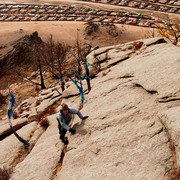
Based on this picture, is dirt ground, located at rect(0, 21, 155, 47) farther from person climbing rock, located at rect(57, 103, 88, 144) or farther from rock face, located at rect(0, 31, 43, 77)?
person climbing rock, located at rect(57, 103, 88, 144)

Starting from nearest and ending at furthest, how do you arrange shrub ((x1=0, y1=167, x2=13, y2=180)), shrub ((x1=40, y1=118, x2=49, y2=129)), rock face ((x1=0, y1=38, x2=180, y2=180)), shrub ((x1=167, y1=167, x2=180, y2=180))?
1. shrub ((x1=167, y1=167, x2=180, y2=180))
2. rock face ((x1=0, y1=38, x2=180, y2=180))
3. shrub ((x1=0, y1=167, x2=13, y2=180))
4. shrub ((x1=40, y1=118, x2=49, y2=129))

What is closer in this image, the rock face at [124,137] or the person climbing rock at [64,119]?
the rock face at [124,137]

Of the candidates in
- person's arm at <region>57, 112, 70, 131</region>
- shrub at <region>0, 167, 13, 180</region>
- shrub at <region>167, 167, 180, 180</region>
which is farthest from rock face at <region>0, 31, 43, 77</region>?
shrub at <region>167, 167, 180, 180</region>

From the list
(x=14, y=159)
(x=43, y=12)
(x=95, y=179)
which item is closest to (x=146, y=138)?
(x=95, y=179)

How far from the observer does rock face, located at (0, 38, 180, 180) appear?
5117mm

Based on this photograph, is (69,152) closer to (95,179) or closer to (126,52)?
(95,179)

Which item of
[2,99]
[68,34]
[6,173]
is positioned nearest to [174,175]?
[6,173]

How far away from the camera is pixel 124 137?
6113mm

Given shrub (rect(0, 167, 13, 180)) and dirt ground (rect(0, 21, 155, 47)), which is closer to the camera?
shrub (rect(0, 167, 13, 180))

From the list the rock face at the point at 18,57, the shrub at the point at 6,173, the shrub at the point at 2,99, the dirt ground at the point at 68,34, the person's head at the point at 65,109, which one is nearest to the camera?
the shrub at the point at 6,173

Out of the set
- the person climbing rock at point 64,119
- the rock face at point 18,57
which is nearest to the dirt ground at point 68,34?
the rock face at point 18,57

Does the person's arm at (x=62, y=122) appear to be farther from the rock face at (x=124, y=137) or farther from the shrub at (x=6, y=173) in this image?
the shrub at (x=6, y=173)

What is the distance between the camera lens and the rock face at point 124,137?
5.12 meters

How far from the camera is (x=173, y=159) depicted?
15.8 ft
